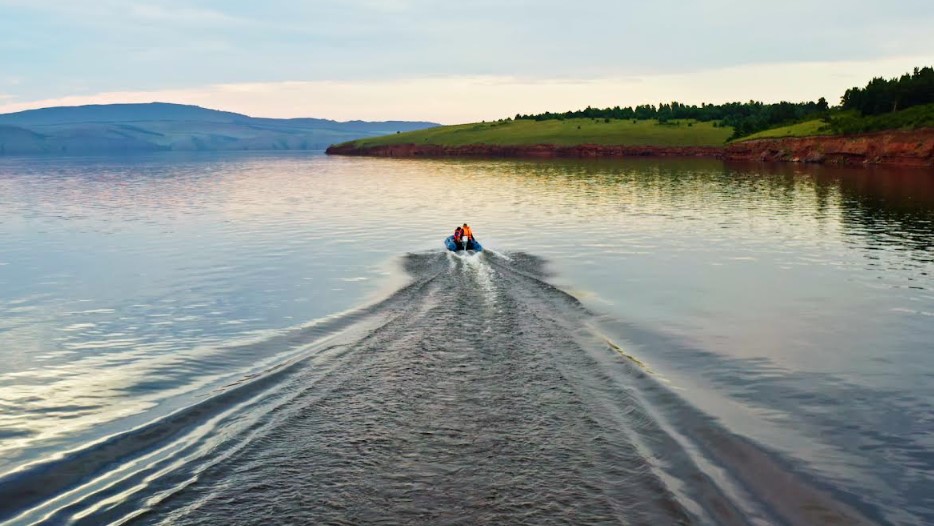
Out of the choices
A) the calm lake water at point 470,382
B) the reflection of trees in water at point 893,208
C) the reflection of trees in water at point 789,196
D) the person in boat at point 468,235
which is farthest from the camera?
the reflection of trees in water at point 789,196

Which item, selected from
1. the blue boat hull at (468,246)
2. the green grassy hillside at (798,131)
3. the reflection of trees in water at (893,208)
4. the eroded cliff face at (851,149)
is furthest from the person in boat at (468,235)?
the green grassy hillside at (798,131)

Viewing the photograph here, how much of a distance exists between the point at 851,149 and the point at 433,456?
147546 mm

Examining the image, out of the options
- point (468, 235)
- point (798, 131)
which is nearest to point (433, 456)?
point (468, 235)

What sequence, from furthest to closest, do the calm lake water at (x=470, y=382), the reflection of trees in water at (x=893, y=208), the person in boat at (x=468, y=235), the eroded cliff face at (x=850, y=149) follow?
the eroded cliff face at (x=850, y=149) < the reflection of trees in water at (x=893, y=208) < the person in boat at (x=468, y=235) < the calm lake water at (x=470, y=382)

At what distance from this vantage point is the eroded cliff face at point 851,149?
4924 inches

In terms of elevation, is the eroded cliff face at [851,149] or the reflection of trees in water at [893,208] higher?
the eroded cliff face at [851,149]

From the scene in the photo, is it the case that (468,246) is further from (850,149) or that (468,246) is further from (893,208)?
(850,149)

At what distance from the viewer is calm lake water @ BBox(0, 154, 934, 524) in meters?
14.4

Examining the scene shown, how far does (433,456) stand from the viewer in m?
15.9

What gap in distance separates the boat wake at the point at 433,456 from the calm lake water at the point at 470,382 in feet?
0.23

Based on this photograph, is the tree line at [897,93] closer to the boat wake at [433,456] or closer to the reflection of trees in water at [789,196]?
the reflection of trees in water at [789,196]

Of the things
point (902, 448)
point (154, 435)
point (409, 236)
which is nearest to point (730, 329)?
point (902, 448)

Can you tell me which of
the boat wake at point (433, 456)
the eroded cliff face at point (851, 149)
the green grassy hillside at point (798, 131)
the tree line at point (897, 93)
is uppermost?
the tree line at point (897, 93)

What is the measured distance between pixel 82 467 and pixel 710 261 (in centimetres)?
3757
